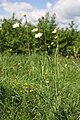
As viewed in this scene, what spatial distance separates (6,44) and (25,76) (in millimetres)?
4600

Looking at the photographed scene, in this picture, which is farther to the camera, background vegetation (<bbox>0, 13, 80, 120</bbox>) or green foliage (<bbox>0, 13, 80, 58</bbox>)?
green foliage (<bbox>0, 13, 80, 58</bbox>)

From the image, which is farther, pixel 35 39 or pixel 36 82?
pixel 35 39

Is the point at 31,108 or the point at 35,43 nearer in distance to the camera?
the point at 31,108

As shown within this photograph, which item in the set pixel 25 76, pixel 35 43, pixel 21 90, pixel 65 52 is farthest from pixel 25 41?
pixel 21 90

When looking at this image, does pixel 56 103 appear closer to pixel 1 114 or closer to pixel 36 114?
pixel 36 114

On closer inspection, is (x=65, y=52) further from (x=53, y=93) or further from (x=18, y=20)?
(x=53, y=93)

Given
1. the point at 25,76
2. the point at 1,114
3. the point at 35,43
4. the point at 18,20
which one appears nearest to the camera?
the point at 1,114

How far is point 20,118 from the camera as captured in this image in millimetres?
3592

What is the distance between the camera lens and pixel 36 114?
367cm

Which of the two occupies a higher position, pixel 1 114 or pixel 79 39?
pixel 1 114

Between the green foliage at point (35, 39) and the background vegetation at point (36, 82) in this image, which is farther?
the green foliage at point (35, 39)

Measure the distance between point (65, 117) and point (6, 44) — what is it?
7136 mm

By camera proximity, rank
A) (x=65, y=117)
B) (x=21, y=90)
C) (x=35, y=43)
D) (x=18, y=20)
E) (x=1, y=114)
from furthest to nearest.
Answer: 1. (x=18, y=20)
2. (x=35, y=43)
3. (x=21, y=90)
4. (x=1, y=114)
5. (x=65, y=117)

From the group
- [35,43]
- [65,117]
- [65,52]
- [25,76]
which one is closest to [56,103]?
[65,117]
